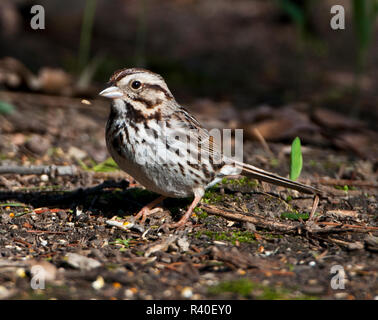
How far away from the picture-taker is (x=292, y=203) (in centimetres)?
479

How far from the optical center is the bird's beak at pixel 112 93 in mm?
4211

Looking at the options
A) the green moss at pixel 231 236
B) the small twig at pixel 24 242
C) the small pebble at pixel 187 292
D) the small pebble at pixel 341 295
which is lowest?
the small pebble at pixel 341 295

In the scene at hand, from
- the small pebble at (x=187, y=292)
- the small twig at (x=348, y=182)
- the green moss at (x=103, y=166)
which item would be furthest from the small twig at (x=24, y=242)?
the small twig at (x=348, y=182)

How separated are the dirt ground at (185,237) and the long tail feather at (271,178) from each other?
0.51 feet

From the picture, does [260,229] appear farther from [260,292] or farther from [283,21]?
[283,21]

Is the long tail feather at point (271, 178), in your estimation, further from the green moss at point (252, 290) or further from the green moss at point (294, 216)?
the green moss at point (252, 290)

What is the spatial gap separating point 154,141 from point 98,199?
978 millimetres

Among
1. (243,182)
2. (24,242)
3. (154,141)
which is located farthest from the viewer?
(243,182)

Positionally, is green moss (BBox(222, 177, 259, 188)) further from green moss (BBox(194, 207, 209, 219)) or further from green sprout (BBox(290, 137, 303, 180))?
green moss (BBox(194, 207, 209, 219))

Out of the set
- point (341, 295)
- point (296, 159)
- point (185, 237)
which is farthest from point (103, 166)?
point (341, 295)

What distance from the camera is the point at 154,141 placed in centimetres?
419
